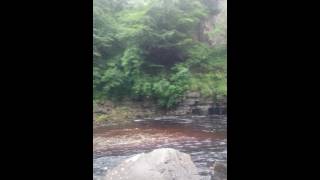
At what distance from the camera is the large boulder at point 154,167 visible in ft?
15.7

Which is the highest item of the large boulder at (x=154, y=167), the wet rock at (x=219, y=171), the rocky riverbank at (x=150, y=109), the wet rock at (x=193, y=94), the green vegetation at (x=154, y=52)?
the green vegetation at (x=154, y=52)

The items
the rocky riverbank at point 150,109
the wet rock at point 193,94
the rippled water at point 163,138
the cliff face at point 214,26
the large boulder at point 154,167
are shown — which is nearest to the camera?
the large boulder at point 154,167

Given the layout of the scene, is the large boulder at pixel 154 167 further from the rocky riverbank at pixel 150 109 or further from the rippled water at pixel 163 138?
the rocky riverbank at pixel 150 109

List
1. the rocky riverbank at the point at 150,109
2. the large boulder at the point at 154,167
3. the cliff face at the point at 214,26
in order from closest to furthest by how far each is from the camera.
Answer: the large boulder at the point at 154,167
the rocky riverbank at the point at 150,109
the cliff face at the point at 214,26

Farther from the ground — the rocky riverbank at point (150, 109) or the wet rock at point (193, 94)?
the wet rock at point (193, 94)

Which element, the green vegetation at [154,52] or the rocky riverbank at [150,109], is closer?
the rocky riverbank at [150,109]

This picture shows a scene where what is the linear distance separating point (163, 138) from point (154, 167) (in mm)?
3574

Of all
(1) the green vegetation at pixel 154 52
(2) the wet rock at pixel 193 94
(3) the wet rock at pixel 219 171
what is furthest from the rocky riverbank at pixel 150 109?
(3) the wet rock at pixel 219 171

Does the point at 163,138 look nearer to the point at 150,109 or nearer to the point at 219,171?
the point at 150,109

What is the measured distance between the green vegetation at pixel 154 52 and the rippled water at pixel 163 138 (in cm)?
96

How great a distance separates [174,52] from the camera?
1041cm

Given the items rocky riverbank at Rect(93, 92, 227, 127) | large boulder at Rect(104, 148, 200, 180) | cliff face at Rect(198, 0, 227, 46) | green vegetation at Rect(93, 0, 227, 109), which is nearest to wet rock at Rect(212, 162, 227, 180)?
large boulder at Rect(104, 148, 200, 180)
